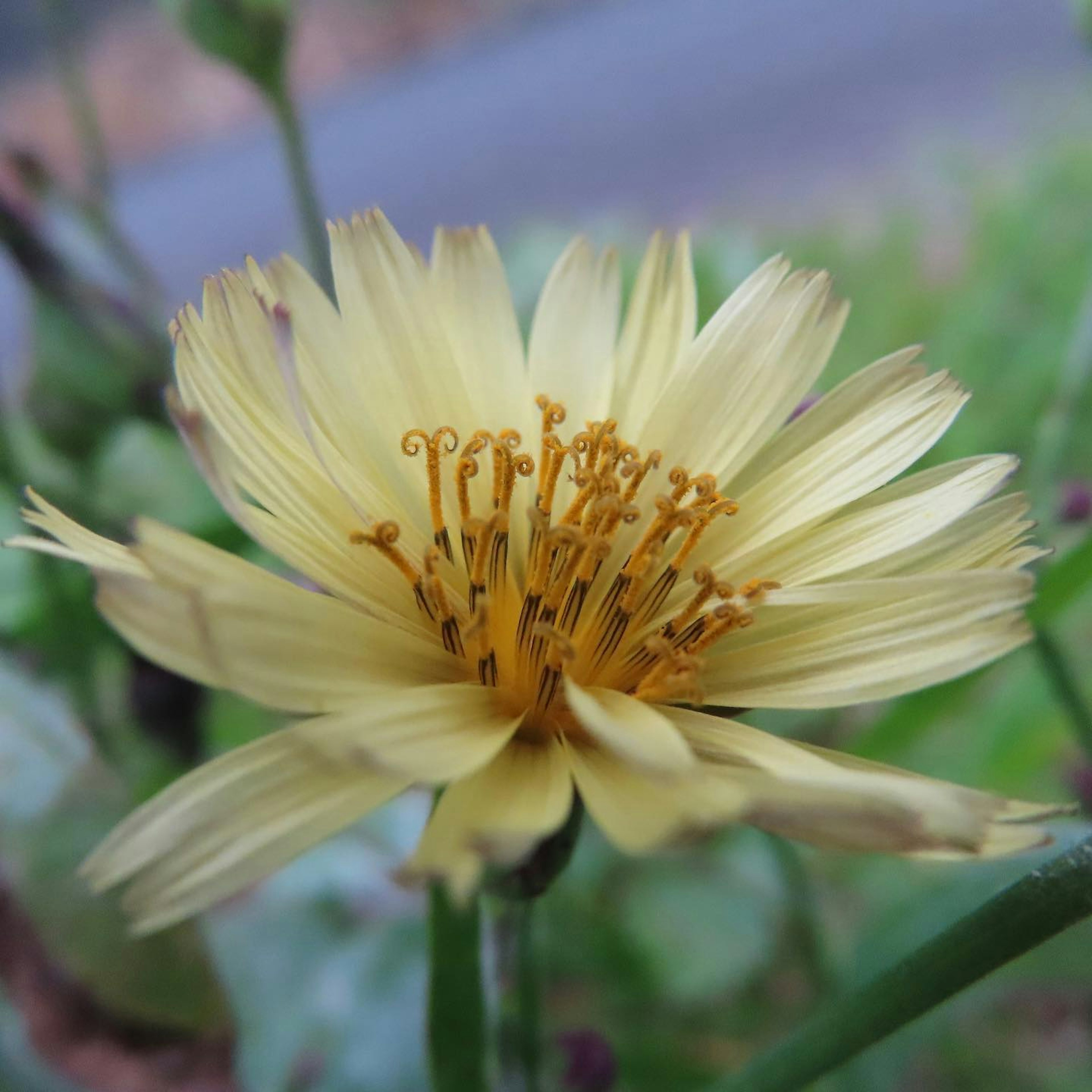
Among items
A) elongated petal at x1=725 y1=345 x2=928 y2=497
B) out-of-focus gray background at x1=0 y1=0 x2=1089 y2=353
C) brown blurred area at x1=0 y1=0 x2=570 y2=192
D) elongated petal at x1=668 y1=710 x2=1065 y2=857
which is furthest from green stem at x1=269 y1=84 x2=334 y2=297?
brown blurred area at x1=0 y1=0 x2=570 y2=192

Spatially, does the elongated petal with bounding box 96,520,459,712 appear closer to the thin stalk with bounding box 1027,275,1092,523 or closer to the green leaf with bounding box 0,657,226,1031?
the green leaf with bounding box 0,657,226,1031

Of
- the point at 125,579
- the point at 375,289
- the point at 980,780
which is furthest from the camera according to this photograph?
the point at 980,780

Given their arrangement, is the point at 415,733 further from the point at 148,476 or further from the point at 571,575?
the point at 148,476

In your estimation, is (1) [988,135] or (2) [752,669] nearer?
(2) [752,669]

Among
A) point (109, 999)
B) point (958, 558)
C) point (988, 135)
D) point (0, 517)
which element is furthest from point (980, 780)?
point (988, 135)

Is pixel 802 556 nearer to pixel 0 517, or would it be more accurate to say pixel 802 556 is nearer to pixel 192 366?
pixel 192 366

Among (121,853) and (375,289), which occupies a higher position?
(375,289)

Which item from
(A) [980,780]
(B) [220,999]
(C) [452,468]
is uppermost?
A: (C) [452,468]
